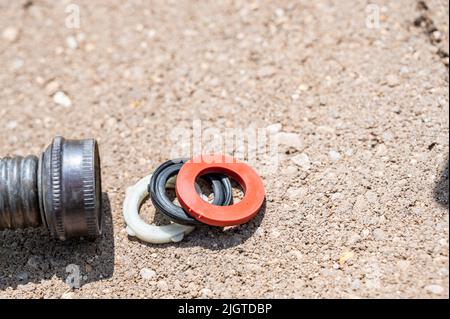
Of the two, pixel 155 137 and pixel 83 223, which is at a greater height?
pixel 155 137

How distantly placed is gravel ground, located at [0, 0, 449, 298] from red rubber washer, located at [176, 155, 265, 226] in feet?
0.45

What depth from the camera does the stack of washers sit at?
3857 millimetres

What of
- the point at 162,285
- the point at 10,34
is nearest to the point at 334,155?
the point at 162,285

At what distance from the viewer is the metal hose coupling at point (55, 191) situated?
367 centimetres

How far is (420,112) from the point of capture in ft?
14.5

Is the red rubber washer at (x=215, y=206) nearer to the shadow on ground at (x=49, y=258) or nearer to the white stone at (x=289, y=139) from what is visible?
the white stone at (x=289, y=139)

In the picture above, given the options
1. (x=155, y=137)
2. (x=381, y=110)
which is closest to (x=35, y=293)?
(x=155, y=137)

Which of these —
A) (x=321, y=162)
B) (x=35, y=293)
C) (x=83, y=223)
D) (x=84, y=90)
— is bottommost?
(x=35, y=293)

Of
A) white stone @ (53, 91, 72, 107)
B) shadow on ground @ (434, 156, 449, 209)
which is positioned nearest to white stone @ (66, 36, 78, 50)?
white stone @ (53, 91, 72, 107)

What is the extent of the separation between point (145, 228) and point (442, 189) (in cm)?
175

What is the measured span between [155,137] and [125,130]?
235mm

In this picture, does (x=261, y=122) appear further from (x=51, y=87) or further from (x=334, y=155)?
(x=51, y=87)

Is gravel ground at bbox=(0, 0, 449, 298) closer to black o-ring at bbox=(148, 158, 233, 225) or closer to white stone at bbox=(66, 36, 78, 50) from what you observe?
white stone at bbox=(66, 36, 78, 50)

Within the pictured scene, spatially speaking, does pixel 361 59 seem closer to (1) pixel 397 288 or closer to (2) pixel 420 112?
(2) pixel 420 112
